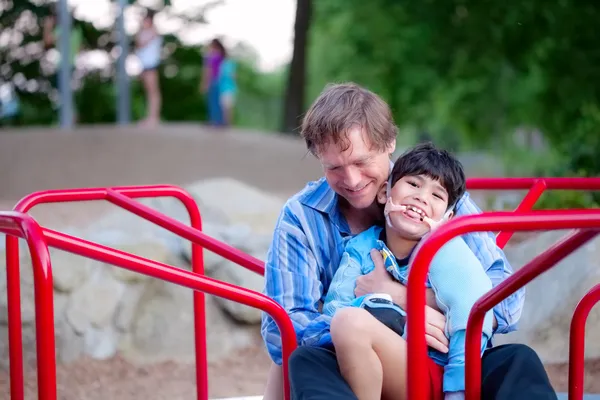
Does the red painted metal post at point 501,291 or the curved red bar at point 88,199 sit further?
the curved red bar at point 88,199

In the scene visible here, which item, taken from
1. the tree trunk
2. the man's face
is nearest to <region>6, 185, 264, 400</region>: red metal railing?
the man's face

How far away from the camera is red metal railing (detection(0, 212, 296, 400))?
1858mm

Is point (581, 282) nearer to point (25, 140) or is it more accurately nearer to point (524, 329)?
point (524, 329)

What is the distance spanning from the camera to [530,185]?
289cm

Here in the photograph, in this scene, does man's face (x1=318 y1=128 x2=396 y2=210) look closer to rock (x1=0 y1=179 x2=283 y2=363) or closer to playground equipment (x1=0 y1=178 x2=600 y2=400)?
playground equipment (x1=0 y1=178 x2=600 y2=400)

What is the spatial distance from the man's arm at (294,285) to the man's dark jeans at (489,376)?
0.09 meters

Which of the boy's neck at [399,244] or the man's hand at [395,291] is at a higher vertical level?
the boy's neck at [399,244]

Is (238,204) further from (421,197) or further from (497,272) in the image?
(421,197)

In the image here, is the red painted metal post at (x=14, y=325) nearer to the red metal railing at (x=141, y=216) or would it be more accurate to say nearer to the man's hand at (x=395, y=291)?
the red metal railing at (x=141, y=216)

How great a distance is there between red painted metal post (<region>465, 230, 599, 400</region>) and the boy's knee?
0.22m

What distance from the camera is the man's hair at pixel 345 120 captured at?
2180mm

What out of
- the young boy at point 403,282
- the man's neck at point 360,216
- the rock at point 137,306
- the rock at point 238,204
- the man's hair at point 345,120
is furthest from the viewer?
the rock at point 238,204

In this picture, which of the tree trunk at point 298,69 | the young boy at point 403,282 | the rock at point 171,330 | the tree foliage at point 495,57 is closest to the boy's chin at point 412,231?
the young boy at point 403,282

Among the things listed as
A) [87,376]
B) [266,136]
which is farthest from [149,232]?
[266,136]
